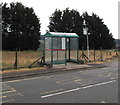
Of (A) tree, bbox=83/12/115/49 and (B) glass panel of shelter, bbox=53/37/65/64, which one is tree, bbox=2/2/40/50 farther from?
(B) glass panel of shelter, bbox=53/37/65/64

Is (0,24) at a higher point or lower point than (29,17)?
lower

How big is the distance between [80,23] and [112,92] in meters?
41.4

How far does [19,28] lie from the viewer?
36.2m

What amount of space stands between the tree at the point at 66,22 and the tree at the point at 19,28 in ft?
20.1

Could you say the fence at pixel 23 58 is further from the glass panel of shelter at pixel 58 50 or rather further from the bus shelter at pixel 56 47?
the glass panel of shelter at pixel 58 50

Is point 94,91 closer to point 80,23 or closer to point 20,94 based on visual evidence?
point 20,94

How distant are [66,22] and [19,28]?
46.0 ft

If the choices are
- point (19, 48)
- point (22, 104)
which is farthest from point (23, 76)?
point (19, 48)

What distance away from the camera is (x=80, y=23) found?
1784 inches

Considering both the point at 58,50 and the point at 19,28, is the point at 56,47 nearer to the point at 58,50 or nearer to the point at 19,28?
the point at 58,50

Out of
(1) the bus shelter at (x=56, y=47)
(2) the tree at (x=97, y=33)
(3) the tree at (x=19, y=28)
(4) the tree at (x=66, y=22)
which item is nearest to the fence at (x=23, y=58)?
(1) the bus shelter at (x=56, y=47)

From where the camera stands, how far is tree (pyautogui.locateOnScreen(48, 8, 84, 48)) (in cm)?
4262

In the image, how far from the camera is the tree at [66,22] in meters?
42.6

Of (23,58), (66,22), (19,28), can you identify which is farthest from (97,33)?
(23,58)
